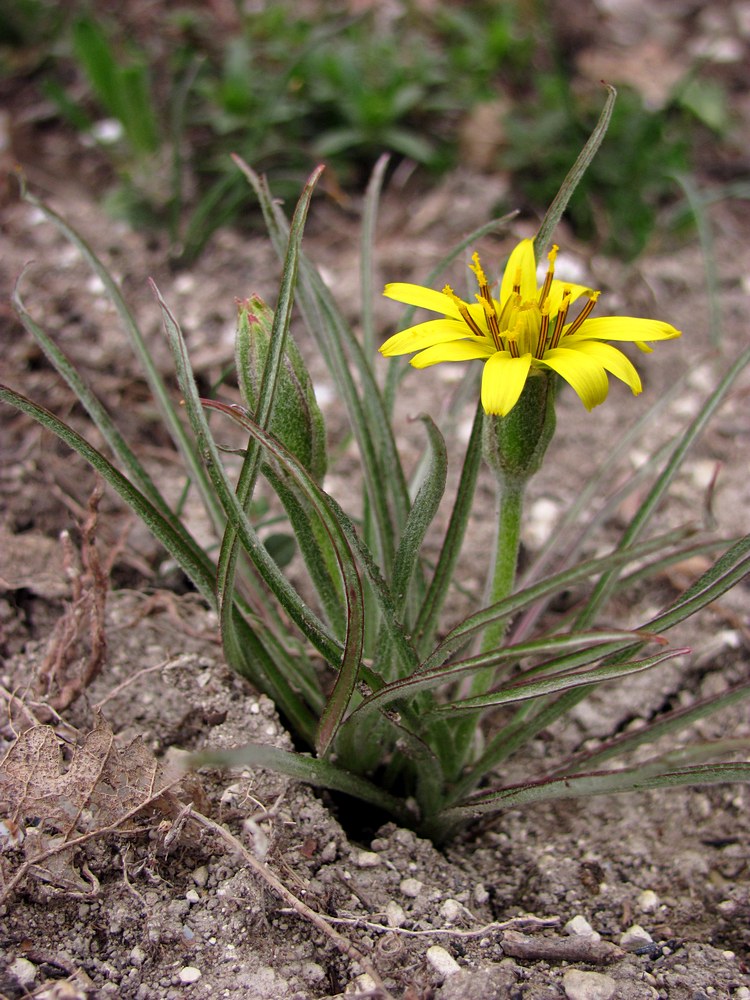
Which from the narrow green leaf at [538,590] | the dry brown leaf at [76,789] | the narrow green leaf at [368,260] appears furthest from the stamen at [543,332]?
the dry brown leaf at [76,789]

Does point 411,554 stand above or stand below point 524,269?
below

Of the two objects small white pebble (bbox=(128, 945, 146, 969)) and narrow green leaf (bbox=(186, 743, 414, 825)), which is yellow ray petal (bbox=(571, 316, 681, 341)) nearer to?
narrow green leaf (bbox=(186, 743, 414, 825))

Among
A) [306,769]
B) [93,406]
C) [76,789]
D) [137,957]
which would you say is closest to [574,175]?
[93,406]

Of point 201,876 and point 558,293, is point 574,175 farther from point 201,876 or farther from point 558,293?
point 201,876

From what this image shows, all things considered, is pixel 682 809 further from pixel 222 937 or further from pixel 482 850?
pixel 222 937

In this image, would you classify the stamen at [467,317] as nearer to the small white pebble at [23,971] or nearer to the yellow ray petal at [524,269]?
the yellow ray petal at [524,269]
